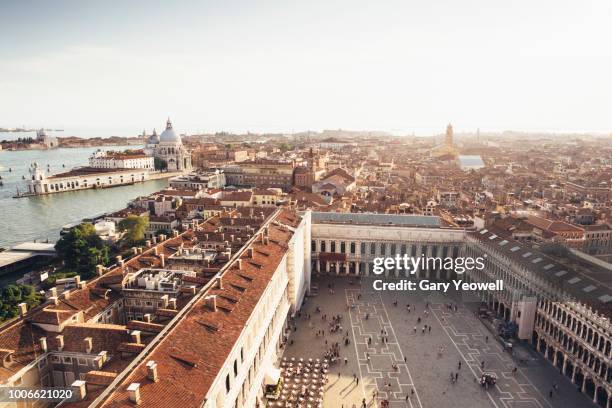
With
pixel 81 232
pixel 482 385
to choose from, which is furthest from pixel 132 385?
pixel 81 232

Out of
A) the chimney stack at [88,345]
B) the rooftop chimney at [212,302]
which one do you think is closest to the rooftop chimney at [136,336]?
the chimney stack at [88,345]

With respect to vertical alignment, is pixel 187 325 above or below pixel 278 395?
above

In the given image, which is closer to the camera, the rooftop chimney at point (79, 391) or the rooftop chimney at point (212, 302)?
the rooftop chimney at point (79, 391)

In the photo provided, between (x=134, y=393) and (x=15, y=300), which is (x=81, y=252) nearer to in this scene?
(x=15, y=300)

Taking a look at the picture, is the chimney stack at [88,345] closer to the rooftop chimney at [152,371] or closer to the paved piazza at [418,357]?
the rooftop chimney at [152,371]

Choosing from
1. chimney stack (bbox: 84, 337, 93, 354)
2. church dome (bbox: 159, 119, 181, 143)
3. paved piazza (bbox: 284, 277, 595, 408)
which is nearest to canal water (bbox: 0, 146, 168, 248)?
church dome (bbox: 159, 119, 181, 143)

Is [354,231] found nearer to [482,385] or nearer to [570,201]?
[482,385]
